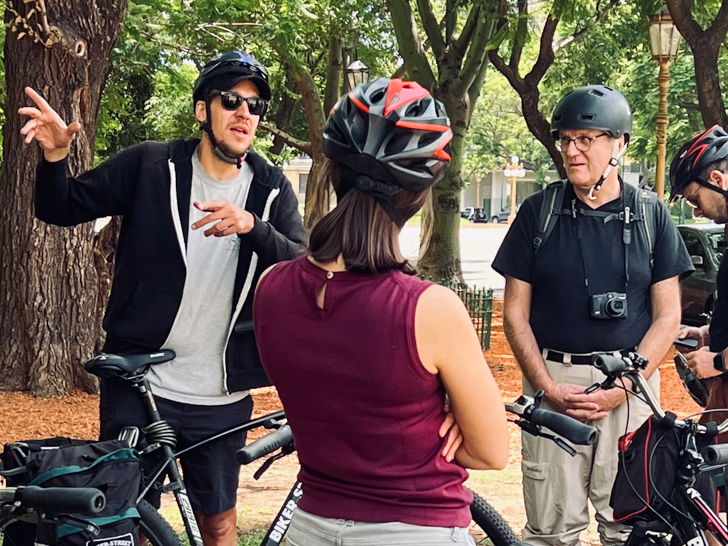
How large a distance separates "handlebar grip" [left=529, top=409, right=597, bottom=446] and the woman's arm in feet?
1.82

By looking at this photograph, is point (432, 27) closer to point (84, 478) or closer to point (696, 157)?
point (696, 157)

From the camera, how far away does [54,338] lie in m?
9.59

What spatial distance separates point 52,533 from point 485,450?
155 cm

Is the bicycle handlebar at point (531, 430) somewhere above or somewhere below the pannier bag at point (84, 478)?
above

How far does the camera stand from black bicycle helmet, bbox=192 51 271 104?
3.92m

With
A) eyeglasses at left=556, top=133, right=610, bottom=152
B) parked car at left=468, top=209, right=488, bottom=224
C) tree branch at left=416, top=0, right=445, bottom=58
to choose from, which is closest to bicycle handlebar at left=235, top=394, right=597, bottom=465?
eyeglasses at left=556, top=133, right=610, bottom=152

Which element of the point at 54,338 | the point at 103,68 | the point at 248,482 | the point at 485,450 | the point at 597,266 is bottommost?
the point at 248,482

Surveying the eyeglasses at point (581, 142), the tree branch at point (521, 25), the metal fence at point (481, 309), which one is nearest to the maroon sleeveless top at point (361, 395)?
the eyeglasses at point (581, 142)

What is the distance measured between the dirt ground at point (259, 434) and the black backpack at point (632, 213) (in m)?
2.57

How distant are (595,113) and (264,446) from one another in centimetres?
205

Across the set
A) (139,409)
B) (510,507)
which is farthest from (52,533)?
(510,507)

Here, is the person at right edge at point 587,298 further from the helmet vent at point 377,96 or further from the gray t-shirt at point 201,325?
the helmet vent at point 377,96

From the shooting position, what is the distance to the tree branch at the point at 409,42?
16281 millimetres

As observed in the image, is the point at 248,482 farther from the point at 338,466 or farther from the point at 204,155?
the point at 338,466
